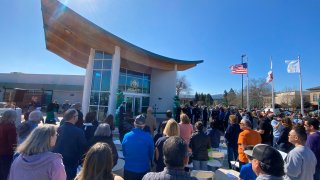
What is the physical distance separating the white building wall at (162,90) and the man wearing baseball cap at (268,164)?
62.4ft

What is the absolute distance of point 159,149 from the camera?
12.9 ft

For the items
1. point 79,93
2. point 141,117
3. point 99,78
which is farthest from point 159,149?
point 79,93

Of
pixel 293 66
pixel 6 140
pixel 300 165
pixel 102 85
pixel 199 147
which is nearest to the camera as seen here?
pixel 300 165

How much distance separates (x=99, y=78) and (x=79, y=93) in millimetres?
19758

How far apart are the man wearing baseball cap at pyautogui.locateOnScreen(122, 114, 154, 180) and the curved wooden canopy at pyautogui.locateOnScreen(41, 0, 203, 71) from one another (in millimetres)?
10482

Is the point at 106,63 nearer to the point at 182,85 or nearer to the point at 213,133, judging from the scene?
the point at 213,133

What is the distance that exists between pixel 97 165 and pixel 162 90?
1934 cm

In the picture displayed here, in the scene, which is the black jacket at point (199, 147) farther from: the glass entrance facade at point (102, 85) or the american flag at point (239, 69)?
the american flag at point (239, 69)

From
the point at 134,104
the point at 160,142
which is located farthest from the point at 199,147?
the point at 134,104

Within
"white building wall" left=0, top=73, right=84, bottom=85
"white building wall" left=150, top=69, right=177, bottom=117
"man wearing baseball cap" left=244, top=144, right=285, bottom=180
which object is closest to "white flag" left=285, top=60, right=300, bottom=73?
"white building wall" left=150, top=69, right=177, bottom=117

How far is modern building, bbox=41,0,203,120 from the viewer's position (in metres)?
13.0

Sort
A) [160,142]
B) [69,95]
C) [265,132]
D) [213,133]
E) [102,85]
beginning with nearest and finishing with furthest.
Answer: [160,142]
[213,133]
[265,132]
[102,85]
[69,95]

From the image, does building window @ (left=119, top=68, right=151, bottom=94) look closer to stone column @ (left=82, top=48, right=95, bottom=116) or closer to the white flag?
stone column @ (left=82, top=48, right=95, bottom=116)

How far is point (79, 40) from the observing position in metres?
15.3
